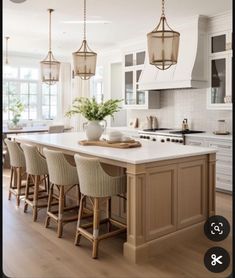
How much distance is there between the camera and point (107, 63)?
26.5 feet

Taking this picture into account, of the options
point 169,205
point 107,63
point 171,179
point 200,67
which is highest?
point 107,63

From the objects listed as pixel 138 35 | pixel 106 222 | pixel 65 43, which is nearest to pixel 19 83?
pixel 65 43

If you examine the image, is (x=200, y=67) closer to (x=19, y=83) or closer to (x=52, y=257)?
(x=52, y=257)

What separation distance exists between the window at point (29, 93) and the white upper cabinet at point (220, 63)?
206 inches

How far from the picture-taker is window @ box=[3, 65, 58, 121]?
8.73 meters

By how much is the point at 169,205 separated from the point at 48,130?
15.5 ft

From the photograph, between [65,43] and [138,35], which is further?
[65,43]

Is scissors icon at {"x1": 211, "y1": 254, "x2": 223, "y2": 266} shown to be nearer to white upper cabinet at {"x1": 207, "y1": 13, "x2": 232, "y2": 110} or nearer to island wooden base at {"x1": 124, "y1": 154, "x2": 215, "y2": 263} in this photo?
island wooden base at {"x1": 124, "y1": 154, "x2": 215, "y2": 263}

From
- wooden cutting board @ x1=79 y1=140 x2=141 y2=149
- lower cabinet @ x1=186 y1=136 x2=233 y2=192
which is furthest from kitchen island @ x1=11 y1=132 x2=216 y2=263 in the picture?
lower cabinet @ x1=186 y1=136 x2=233 y2=192

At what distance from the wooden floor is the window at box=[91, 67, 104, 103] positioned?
577cm

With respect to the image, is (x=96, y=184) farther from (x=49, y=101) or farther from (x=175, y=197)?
(x=49, y=101)

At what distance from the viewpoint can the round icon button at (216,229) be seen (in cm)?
300

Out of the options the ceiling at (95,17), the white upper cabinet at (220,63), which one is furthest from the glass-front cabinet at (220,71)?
the ceiling at (95,17)

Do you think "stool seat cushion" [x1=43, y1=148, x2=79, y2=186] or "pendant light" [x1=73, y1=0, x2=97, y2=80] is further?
"pendant light" [x1=73, y1=0, x2=97, y2=80]
